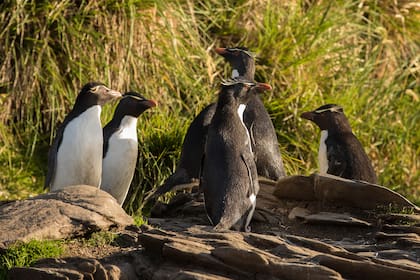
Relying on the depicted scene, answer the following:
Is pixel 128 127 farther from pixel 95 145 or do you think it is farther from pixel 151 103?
pixel 95 145

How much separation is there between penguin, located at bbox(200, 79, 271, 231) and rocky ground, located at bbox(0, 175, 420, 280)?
0.77ft

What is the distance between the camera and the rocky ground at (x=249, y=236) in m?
5.88

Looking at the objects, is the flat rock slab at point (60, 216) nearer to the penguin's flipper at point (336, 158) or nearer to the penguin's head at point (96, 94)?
the penguin's head at point (96, 94)

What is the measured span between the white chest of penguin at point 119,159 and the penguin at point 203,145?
1.07 ft

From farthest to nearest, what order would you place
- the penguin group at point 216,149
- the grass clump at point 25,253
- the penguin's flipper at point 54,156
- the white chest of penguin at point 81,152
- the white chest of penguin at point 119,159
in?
the white chest of penguin at point 119,159
the penguin's flipper at point 54,156
the white chest of penguin at point 81,152
the penguin group at point 216,149
the grass clump at point 25,253

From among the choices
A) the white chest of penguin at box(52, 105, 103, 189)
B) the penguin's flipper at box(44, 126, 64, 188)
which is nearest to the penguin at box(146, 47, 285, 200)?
the white chest of penguin at box(52, 105, 103, 189)

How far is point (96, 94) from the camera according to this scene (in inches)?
348

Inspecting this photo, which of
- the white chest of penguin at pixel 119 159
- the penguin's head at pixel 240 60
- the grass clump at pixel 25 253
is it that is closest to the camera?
the grass clump at pixel 25 253

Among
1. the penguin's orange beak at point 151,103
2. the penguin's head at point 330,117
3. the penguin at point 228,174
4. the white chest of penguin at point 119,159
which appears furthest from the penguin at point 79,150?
the penguin's head at point 330,117

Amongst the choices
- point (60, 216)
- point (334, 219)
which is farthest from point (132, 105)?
point (60, 216)

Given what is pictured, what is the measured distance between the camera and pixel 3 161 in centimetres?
1034

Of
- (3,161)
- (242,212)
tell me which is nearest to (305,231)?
(242,212)

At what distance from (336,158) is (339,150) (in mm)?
101

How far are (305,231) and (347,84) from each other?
4324mm
